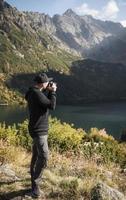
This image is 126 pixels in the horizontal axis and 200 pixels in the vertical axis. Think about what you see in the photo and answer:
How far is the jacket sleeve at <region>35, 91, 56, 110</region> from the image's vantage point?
982 cm

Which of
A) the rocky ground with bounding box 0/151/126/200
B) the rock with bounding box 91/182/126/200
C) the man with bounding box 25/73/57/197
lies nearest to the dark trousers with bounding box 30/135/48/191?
the man with bounding box 25/73/57/197

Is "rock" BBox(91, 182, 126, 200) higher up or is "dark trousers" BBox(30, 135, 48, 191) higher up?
"dark trousers" BBox(30, 135, 48, 191)

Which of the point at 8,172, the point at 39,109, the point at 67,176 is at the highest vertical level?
the point at 39,109

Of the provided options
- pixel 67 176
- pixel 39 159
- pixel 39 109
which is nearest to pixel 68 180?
pixel 67 176

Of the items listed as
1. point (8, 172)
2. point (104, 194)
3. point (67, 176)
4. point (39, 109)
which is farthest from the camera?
point (67, 176)

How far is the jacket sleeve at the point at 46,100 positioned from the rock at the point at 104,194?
2.23m

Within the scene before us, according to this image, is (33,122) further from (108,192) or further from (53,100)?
(108,192)

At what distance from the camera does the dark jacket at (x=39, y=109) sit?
9867 millimetres

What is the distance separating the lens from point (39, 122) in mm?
9930

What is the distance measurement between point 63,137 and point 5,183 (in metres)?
15.7

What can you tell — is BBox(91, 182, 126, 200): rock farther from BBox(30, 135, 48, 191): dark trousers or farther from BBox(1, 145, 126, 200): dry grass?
BBox(30, 135, 48, 191): dark trousers

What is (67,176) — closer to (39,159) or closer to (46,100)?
(39,159)

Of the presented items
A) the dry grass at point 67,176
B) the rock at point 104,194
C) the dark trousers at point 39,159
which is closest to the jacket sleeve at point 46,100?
the dark trousers at point 39,159

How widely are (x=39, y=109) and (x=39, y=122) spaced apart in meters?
0.33
